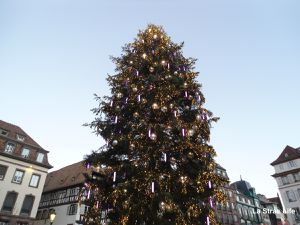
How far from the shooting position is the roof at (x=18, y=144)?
32.5 metres

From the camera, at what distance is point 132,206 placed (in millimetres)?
9922

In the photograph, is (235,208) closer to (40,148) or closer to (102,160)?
(40,148)

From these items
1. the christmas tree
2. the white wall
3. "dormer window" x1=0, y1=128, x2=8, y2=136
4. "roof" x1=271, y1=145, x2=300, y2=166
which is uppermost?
"roof" x1=271, y1=145, x2=300, y2=166

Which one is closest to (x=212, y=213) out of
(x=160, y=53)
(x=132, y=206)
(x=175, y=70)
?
(x=132, y=206)

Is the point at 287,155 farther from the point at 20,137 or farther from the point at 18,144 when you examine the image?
the point at 20,137

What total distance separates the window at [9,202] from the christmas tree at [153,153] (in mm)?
24701

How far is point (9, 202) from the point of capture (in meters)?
30.6

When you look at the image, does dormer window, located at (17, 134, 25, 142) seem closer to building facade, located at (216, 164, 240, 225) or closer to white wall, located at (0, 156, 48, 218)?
white wall, located at (0, 156, 48, 218)

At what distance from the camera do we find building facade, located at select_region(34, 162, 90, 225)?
3344 cm

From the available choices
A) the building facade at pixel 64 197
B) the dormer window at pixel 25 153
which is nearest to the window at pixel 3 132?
the dormer window at pixel 25 153

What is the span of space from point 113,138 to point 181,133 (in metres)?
3.22

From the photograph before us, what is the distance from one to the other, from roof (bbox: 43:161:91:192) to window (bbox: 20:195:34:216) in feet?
17.8

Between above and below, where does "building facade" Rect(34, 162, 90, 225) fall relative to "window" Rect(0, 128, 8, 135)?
below

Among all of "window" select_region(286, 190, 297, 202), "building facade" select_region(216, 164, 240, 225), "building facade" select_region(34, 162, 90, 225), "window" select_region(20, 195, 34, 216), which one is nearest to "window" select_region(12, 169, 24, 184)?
"window" select_region(20, 195, 34, 216)
